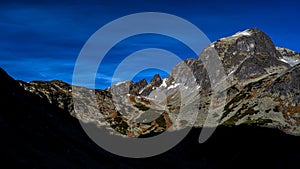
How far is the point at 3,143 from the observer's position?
5094cm

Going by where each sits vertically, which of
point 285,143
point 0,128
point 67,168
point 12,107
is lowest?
point 67,168

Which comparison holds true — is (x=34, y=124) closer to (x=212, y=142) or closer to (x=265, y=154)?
(x=265, y=154)

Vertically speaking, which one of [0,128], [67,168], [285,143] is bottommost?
[67,168]

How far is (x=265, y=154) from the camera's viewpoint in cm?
11594

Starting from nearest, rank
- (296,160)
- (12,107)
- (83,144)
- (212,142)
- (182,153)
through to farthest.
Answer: (12,107), (83,144), (296,160), (182,153), (212,142)

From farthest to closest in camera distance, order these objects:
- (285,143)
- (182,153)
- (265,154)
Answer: (182,153) → (285,143) → (265,154)

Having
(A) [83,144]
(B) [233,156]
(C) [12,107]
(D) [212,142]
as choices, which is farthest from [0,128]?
(D) [212,142]

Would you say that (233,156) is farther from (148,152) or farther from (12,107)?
(12,107)

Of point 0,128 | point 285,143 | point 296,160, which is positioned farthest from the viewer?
point 285,143

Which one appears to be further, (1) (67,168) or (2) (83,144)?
(2) (83,144)

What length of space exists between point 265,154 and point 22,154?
3648 inches

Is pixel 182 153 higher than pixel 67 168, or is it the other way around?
pixel 182 153

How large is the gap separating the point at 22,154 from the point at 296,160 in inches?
3541

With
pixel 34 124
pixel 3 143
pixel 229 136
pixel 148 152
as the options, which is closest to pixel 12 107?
pixel 34 124
